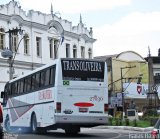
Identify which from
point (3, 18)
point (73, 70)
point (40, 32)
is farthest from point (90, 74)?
point (40, 32)

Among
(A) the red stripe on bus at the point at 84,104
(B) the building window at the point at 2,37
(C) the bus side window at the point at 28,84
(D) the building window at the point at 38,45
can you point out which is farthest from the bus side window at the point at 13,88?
(D) the building window at the point at 38,45

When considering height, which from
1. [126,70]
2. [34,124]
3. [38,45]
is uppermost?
[38,45]

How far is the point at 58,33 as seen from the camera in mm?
59781

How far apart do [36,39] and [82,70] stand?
110ft

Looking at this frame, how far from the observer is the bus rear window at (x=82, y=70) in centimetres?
2295

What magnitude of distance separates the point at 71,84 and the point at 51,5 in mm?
40756

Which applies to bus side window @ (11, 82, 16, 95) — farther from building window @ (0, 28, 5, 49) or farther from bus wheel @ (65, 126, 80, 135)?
building window @ (0, 28, 5, 49)

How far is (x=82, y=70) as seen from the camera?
23297 millimetres

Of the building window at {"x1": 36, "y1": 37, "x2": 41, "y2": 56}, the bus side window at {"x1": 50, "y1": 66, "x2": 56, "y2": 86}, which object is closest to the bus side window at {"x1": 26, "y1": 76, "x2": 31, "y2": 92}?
the bus side window at {"x1": 50, "y1": 66, "x2": 56, "y2": 86}

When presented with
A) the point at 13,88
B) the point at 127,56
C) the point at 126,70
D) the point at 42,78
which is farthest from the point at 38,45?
the point at 42,78

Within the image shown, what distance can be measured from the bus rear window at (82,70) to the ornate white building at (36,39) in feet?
87.6

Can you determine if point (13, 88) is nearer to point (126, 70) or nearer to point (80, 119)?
point (80, 119)

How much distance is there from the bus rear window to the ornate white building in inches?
1051

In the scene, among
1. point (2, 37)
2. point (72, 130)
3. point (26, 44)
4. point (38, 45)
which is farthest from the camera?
point (38, 45)
